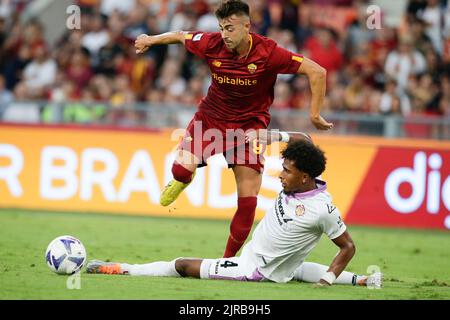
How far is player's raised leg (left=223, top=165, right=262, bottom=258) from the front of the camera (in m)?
9.77

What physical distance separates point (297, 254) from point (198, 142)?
6.39 feet

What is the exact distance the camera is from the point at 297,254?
29.0 feet

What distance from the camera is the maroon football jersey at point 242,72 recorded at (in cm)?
977

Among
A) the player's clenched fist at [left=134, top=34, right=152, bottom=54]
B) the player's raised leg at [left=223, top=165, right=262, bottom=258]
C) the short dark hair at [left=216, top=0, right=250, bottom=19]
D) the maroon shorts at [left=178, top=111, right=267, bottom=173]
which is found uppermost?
the short dark hair at [left=216, top=0, right=250, bottom=19]

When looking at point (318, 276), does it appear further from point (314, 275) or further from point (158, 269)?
point (158, 269)

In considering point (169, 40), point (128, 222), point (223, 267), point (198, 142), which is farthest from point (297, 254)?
point (128, 222)

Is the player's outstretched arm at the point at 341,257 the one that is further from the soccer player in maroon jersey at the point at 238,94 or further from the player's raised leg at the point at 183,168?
the player's raised leg at the point at 183,168

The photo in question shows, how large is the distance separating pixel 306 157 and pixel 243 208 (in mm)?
1483

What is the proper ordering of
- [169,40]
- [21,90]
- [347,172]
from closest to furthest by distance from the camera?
1. [169,40]
2. [347,172]
3. [21,90]

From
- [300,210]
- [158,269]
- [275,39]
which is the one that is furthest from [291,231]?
[275,39]

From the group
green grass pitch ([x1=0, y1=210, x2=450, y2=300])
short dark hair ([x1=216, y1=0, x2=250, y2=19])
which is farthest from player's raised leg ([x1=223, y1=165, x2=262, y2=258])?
short dark hair ([x1=216, y1=0, x2=250, y2=19])

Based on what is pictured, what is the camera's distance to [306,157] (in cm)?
857

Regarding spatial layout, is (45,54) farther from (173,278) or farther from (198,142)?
(173,278)

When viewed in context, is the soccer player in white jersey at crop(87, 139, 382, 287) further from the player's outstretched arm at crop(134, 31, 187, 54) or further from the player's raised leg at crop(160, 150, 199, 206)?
the player's outstretched arm at crop(134, 31, 187, 54)
